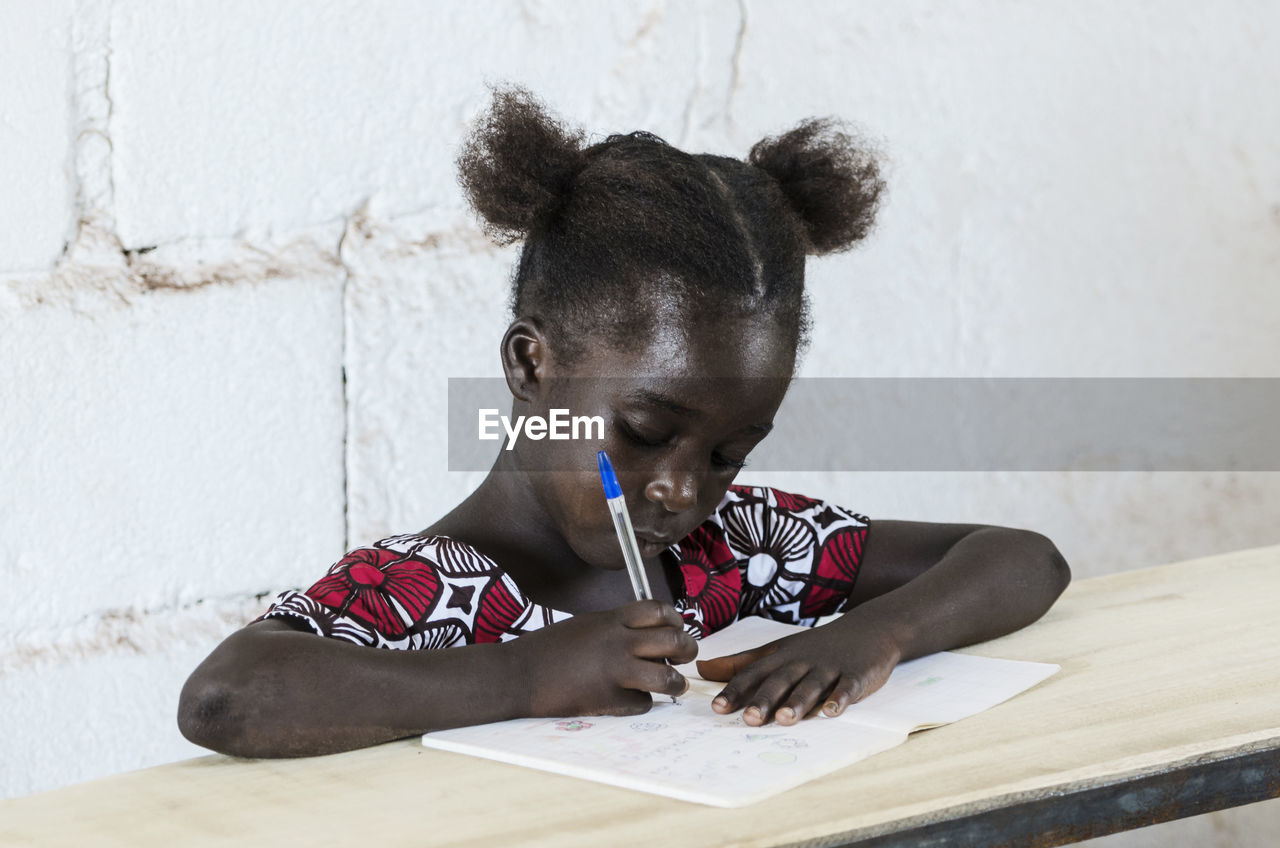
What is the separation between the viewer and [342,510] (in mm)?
1665

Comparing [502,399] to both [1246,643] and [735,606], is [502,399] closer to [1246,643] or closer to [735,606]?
[735,606]

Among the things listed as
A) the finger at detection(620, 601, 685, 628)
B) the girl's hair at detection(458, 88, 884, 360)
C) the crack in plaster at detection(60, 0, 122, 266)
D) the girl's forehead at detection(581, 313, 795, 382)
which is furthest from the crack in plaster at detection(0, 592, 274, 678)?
the finger at detection(620, 601, 685, 628)

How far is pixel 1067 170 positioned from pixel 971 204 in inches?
6.8

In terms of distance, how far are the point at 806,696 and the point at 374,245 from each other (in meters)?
0.93

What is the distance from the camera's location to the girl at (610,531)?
0.91m

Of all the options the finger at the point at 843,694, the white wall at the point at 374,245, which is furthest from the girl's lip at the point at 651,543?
the white wall at the point at 374,245

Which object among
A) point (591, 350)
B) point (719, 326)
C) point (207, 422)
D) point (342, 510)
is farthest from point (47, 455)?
point (719, 326)

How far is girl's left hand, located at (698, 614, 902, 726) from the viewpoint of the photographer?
928 mm

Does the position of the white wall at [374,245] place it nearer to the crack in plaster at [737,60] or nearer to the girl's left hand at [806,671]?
the crack in plaster at [737,60]

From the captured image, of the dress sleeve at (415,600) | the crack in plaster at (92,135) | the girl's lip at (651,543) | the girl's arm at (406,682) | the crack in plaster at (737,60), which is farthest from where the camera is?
the crack in plaster at (737,60)

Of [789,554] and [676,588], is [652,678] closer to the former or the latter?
[676,588]

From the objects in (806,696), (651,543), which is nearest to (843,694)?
(806,696)

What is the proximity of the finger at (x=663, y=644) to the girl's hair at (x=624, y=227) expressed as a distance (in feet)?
0.90

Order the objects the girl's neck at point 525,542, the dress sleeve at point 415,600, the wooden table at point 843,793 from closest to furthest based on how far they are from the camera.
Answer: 1. the wooden table at point 843,793
2. the dress sleeve at point 415,600
3. the girl's neck at point 525,542
